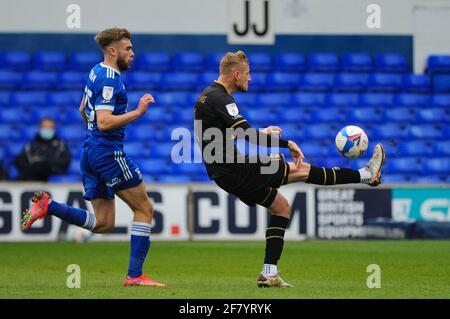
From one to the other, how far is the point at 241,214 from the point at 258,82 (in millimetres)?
5521

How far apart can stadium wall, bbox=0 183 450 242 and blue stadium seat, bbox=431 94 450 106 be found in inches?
196

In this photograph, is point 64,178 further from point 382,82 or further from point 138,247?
point 138,247

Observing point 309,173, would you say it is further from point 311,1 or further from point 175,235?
point 311,1

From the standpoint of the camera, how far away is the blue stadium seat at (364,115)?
749 inches

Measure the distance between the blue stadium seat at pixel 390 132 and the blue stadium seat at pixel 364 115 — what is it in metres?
0.26

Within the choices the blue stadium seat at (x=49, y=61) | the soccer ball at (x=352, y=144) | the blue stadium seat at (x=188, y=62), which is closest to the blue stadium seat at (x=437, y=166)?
the blue stadium seat at (x=188, y=62)

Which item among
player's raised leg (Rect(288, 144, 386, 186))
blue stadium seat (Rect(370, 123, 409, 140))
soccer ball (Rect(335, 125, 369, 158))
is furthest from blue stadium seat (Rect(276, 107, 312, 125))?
player's raised leg (Rect(288, 144, 386, 186))

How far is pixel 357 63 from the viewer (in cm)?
2002

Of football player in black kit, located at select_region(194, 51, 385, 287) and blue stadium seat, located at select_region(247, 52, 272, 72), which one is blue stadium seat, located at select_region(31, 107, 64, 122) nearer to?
blue stadium seat, located at select_region(247, 52, 272, 72)

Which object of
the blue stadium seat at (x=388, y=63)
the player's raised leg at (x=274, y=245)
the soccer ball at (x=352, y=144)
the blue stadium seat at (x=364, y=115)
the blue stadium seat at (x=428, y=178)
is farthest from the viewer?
the blue stadium seat at (x=388, y=63)

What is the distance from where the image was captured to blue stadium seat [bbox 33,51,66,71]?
771 inches

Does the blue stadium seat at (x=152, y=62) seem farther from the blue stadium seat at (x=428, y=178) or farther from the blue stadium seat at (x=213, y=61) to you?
the blue stadium seat at (x=428, y=178)
